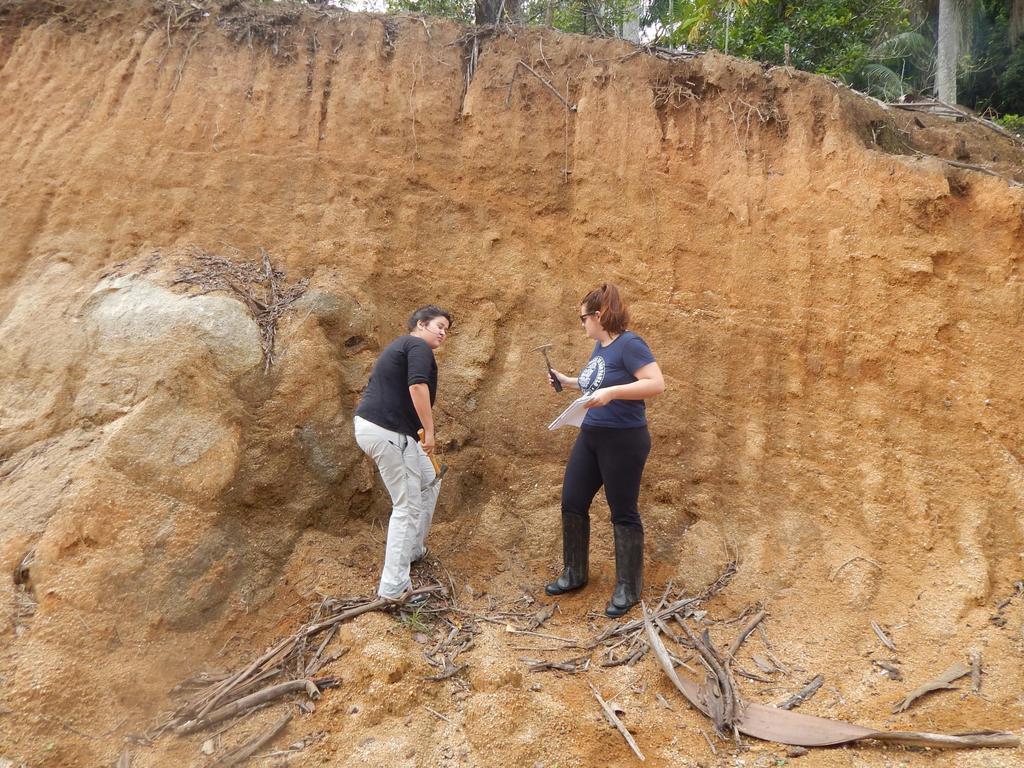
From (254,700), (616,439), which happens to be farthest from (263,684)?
(616,439)

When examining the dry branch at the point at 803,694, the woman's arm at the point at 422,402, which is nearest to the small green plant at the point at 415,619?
the woman's arm at the point at 422,402

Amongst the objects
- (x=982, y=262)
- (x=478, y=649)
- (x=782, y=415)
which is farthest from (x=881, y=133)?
(x=478, y=649)

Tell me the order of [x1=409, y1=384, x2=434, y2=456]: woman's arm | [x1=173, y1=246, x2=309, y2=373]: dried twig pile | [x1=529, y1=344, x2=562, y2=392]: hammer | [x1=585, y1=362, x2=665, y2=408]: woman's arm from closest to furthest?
[x1=585, y1=362, x2=665, y2=408]: woman's arm < [x1=409, y1=384, x2=434, y2=456]: woman's arm < [x1=529, y1=344, x2=562, y2=392]: hammer < [x1=173, y1=246, x2=309, y2=373]: dried twig pile

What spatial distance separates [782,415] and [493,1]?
565 cm

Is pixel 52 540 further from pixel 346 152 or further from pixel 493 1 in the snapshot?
pixel 493 1

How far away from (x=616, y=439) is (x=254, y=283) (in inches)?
112

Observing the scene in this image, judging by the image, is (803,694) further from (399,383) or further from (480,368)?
(480,368)

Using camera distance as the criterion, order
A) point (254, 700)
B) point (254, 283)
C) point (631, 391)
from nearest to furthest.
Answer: point (254, 700)
point (631, 391)
point (254, 283)

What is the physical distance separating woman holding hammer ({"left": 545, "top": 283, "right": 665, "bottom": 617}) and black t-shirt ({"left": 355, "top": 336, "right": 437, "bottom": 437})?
886mm

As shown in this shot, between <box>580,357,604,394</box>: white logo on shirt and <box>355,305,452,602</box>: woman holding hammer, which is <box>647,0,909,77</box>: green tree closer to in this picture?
<box>580,357,604,394</box>: white logo on shirt

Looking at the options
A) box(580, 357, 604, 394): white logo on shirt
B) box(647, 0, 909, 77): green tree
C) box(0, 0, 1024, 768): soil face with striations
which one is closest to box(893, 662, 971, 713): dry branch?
box(0, 0, 1024, 768): soil face with striations

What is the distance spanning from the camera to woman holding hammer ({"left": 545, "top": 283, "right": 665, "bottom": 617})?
364cm

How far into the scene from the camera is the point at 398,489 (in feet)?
12.5

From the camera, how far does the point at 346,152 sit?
5656 mm
